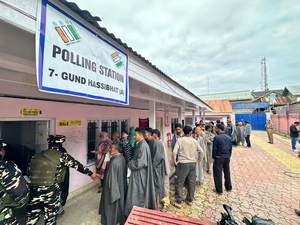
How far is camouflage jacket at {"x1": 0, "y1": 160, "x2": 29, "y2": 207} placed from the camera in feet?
4.97

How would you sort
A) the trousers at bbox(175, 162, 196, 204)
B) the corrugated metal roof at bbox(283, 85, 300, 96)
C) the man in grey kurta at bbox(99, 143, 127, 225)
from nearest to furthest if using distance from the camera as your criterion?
1. the man in grey kurta at bbox(99, 143, 127, 225)
2. the trousers at bbox(175, 162, 196, 204)
3. the corrugated metal roof at bbox(283, 85, 300, 96)

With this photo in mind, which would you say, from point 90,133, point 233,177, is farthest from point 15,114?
point 233,177

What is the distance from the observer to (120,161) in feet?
8.05

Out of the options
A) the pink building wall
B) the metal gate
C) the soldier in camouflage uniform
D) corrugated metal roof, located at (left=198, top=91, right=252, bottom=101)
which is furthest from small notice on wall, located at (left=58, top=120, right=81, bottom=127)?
corrugated metal roof, located at (left=198, top=91, right=252, bottom=101)

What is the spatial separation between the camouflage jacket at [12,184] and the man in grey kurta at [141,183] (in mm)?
1463

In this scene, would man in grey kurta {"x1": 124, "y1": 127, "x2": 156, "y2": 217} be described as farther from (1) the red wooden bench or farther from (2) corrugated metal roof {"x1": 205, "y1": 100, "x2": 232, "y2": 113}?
(2) corrugated metal roof {"x1": 205, "y1": 100, "x2": 232, "y2": 113}

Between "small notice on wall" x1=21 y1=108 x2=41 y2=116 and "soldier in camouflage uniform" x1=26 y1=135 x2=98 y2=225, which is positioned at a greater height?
"small notice on wall" x1=21 y1=108 x2=41 y2=116

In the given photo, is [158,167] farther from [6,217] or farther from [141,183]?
[6,217]

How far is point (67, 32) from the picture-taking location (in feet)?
4.00

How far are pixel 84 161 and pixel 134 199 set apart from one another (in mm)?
2040

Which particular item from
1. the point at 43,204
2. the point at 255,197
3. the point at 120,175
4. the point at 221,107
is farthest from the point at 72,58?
the point at 221,107

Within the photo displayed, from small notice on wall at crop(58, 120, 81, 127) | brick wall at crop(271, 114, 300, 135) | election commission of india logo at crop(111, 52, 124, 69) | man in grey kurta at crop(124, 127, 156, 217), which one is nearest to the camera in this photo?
election commission of india logo at crop(111, 52, 124, 69)

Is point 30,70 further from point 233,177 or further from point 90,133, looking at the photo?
point 233,177

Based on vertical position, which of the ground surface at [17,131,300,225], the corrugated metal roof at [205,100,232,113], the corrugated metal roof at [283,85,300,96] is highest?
the corrugated metal roof at [283,85,300,96]
